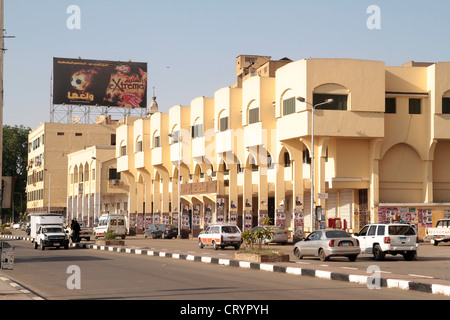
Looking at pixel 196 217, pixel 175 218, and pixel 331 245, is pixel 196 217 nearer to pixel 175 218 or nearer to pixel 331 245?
pixel 175 218

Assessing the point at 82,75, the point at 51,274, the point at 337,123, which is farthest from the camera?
the point at 82,75

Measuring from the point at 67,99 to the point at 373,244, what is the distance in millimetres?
66467

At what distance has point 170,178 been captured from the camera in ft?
245

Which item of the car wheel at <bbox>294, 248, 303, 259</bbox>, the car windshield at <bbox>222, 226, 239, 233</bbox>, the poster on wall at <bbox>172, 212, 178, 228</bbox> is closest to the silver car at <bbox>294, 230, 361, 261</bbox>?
the car wheel at <bbox>294, 248, 303, 259</bbox>

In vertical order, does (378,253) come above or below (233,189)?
below

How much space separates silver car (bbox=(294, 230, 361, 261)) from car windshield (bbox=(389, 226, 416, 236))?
167 centimetres

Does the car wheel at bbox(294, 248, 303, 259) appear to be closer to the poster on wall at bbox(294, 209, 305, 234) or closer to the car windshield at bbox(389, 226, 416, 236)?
the car windshield at bbox(389, 226, 416, 236)

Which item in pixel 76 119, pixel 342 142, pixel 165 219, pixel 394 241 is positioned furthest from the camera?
pixel 76 119

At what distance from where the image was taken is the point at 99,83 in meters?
90.4

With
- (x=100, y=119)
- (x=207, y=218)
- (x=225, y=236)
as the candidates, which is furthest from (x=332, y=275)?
(x=100, y=119)

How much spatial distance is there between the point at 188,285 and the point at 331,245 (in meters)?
11.5
